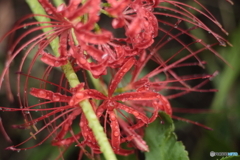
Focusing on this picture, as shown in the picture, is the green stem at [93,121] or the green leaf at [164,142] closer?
the green stem at [93,121]

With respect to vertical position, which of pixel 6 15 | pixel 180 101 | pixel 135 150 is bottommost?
pixel 135 150

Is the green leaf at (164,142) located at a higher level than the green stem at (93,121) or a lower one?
lower

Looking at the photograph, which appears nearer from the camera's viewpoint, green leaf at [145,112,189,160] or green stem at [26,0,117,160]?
green stem at [26,0,117,160]

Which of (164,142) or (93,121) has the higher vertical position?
(93,121)

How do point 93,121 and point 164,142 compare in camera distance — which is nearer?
point 93,121

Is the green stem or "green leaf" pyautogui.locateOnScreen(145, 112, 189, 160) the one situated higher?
→ the green stem

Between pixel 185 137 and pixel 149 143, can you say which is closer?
pixel 149 143

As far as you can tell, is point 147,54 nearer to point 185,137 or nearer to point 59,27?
point 59,27

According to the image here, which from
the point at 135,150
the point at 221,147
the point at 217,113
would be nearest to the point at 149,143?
the point at 135,150
